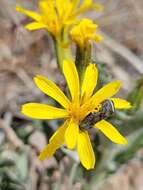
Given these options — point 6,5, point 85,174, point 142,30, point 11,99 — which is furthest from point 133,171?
point 6,5

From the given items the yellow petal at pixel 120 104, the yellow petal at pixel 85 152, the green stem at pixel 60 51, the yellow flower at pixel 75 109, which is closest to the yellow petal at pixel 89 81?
the yellow flower at pixel 75 109

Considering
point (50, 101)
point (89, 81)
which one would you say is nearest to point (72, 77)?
point (89, 81)

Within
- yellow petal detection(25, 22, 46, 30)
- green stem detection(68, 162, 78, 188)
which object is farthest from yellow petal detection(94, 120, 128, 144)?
green stem detection(68, 162, 78, 188)

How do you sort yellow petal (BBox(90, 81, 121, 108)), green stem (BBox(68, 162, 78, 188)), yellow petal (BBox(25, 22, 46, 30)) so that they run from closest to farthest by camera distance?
yellow petal (BBox(90, 81, 121, 108)) < yellow petal (BBox(25, 22, 46, 30)) < green stem (BBox(68, 162, 78, 188))

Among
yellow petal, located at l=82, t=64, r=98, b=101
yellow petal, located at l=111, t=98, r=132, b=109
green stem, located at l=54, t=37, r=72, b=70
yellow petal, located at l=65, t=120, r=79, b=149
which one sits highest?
green stem, located at l=54, t=37, r=72, b=70

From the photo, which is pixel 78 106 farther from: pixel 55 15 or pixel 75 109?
pixel 55 15

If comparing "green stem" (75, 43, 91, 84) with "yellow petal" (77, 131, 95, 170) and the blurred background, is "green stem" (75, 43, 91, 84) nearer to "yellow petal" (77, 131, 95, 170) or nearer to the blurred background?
the blurred background

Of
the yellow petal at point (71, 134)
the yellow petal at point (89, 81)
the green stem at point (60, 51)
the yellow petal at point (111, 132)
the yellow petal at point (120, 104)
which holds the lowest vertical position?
the yellow petal at point (111, 132)

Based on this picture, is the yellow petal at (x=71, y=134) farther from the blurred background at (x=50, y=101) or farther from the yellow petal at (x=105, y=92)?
the blurred background at (x=50, y=101)
